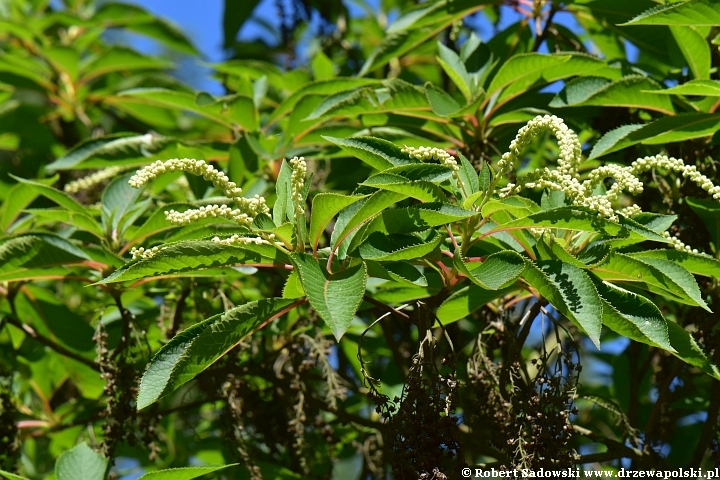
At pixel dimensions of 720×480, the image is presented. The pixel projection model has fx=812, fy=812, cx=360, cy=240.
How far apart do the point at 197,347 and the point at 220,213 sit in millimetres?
220

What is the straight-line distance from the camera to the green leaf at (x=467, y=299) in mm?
1485

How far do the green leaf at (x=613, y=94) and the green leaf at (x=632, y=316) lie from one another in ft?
1.97

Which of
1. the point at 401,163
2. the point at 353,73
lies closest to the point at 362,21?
the point at 353,73

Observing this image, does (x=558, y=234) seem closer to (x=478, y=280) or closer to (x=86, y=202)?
(x=478, y=280)

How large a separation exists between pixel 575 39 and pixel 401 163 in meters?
1.10

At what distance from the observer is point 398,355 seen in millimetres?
2018

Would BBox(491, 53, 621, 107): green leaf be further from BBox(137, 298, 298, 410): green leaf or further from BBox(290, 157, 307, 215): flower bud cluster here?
BBox(137, 298, 298, 410): green leaf

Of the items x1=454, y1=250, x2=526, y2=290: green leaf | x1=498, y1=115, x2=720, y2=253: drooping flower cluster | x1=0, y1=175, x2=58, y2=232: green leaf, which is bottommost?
x1=454, y1=250, x2=526, y2=290: green leaf

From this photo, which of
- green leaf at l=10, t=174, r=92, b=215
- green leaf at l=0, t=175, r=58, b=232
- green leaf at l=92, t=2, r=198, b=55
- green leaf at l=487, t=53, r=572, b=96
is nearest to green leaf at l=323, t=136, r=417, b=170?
green leaf at l=487, t=53, r=572, b=96

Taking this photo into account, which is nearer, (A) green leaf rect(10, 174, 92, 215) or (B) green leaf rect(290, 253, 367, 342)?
(B) green leaf rect(290, 253, 367, 342)

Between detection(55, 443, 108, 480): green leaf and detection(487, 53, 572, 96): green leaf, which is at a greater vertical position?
detection(487, 53, 572, 96): green leaf

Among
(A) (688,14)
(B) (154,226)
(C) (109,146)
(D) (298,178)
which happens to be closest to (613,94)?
(A) (688,14)

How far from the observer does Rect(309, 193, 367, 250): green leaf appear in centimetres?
133

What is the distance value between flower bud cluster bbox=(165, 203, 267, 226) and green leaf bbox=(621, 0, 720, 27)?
785 mm
